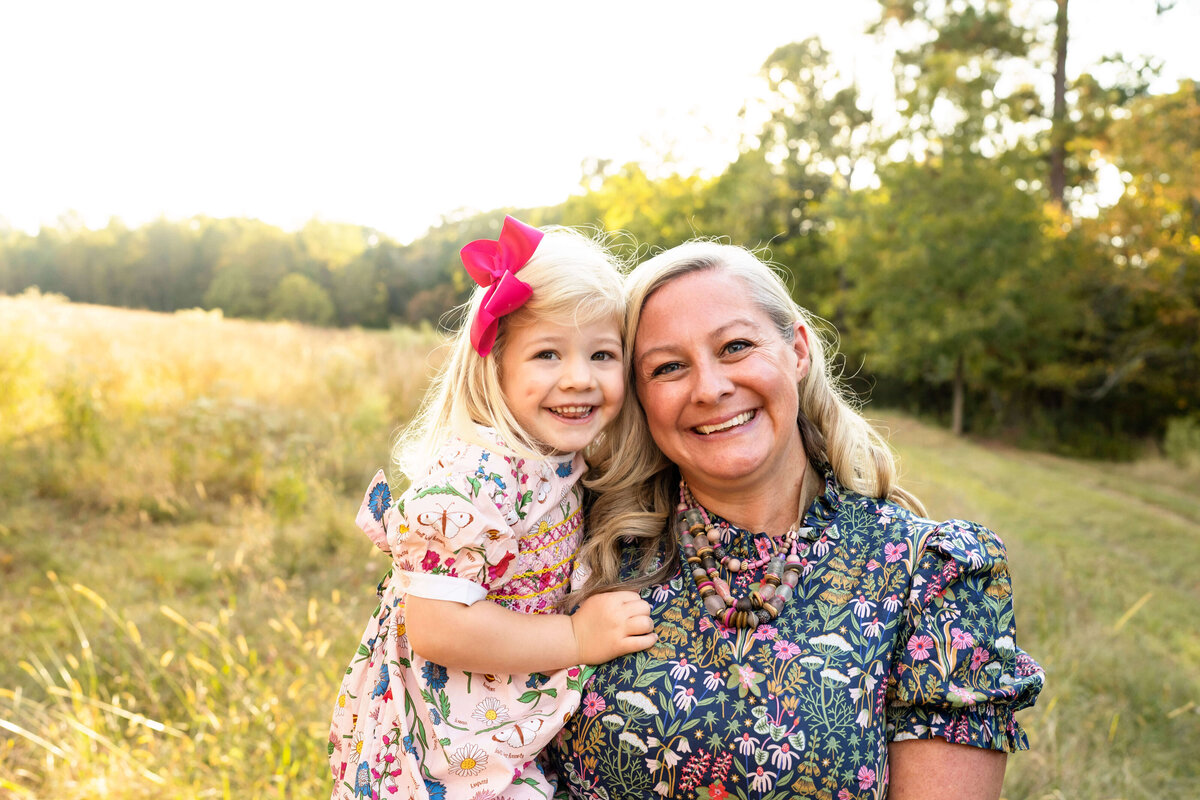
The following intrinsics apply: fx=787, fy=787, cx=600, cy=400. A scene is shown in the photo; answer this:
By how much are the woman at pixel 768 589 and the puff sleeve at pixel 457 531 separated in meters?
0.35

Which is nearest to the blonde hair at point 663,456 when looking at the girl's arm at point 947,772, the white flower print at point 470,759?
the white flower print at point 470,759

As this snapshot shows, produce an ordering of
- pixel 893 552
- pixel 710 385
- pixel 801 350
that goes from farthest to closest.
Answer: pixel 801 350, pixel 710 385, pixel 893 552

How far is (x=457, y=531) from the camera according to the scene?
5.85 ft

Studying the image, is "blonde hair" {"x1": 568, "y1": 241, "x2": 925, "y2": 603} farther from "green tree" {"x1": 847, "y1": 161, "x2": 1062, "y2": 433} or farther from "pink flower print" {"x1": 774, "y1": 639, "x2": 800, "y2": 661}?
"green tree" {"x1": 847, "y1": 161, "x2": 1062, "y2": 433}

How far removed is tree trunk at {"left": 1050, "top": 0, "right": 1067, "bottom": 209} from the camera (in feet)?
66.4

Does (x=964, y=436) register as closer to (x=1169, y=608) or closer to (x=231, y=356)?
(x=1169, y=608)

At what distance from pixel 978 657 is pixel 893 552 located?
0.29m

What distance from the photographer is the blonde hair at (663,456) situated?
216cm

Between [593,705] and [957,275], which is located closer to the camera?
[593,705]

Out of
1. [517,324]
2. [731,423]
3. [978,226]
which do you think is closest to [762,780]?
[731,423]

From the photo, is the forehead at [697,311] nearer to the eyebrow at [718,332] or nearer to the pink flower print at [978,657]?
the eyebrow at [718,332]

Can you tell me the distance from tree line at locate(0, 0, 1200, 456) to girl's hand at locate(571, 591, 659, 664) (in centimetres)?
1391

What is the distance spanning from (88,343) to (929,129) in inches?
758

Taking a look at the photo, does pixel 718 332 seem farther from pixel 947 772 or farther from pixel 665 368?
pixel 947 772
